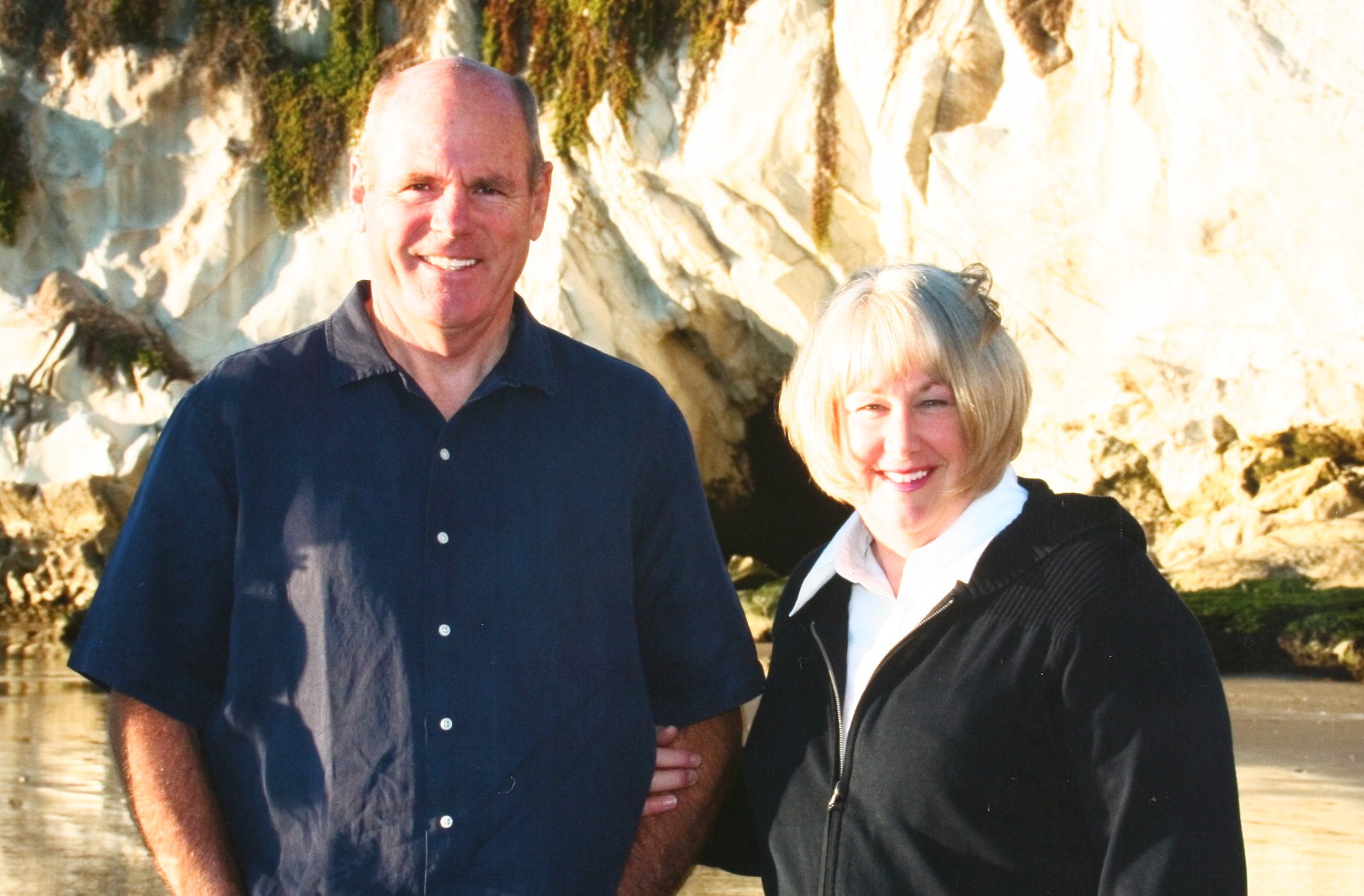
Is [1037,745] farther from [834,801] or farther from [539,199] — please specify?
[539,199]

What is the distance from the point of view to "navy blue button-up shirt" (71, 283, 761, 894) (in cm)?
227

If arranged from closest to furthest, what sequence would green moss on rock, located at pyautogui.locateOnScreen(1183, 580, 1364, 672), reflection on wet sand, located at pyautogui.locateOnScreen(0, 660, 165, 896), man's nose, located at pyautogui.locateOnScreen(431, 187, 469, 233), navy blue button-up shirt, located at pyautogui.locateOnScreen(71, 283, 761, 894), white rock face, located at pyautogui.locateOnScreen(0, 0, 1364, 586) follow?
1. navy blue button-up shirt, located at pyautogui.locateOnScreen(71, 283, 761, 894)
2. man's nose, located at pyautogui.locateOnScreen(431, 187, 469, 233)
3. reflection on wet sand, located at pyautogui.locateOnScreen(0, 660, 165, 896)
4. green moss on rock, located at pyautogui.locateOnScreen(1183, 580, 1364, 672)
5. white rock face, located at pyautogui.locateOnScreen(0, 0, 1364, 586)

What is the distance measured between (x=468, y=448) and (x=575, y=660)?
14.0 inches

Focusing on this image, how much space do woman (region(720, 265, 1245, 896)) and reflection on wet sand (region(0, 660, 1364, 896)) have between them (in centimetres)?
277

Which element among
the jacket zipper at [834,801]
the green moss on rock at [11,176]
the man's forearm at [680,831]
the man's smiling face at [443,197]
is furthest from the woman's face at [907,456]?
the green moss on rock at [11,176]

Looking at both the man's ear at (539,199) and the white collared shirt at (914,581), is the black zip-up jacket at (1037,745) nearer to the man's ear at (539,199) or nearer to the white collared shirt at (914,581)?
the white collared shirt at (914,581)

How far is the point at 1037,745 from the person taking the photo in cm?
205

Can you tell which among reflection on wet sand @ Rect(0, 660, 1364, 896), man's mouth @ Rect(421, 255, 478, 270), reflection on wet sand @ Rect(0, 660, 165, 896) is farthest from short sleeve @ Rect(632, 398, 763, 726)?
reflection on wet sand @ Rect(0, 660, 165, 896)

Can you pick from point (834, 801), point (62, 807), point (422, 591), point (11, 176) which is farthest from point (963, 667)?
point (11, 176)

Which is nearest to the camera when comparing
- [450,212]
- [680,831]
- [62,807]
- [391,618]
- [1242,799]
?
[391,618]

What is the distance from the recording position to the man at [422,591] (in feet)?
7.45

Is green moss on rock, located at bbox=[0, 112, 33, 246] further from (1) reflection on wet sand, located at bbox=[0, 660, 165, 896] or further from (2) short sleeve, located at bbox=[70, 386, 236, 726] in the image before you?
(2) short sleeve, located at bbox=[70, 386, 236, 726]

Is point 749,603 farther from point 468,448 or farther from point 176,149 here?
point 468,448

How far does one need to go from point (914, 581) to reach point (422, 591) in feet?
2.32
